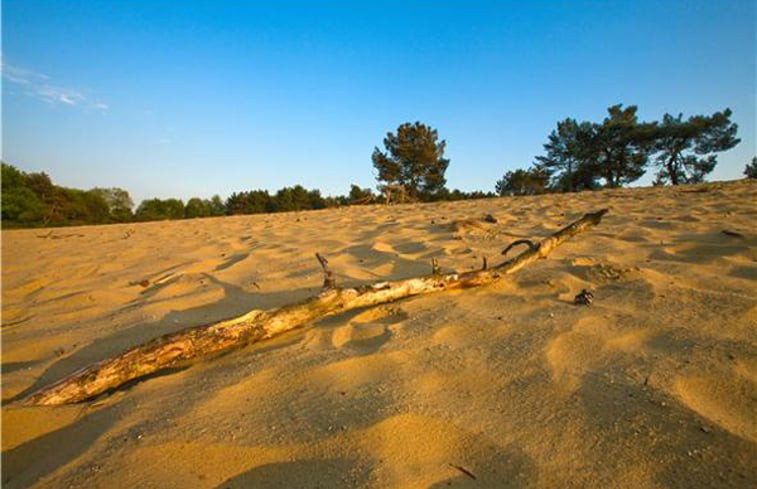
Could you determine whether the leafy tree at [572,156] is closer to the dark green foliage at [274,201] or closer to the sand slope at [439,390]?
the dark green foliage at [274,201]

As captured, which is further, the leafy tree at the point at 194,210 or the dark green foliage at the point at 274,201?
the leafy tree at the point at 194,210

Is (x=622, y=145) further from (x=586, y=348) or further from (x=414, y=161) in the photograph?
(x=586, y=348)

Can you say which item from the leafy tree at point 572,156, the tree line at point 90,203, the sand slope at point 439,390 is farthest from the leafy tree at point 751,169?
the sand slope at point 439,390

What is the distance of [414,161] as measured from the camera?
28891mm

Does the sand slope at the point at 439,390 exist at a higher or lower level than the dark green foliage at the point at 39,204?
lower

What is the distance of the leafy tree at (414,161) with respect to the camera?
1123 inches

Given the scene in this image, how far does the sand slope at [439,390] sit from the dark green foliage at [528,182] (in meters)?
22.4

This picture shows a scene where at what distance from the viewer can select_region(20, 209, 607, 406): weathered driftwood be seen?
1337mm

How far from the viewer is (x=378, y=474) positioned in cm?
93

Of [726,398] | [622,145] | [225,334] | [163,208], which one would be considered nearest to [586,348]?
[726,398]

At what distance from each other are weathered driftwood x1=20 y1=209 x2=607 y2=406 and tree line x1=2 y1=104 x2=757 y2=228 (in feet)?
33.6

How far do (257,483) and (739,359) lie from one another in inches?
62.9

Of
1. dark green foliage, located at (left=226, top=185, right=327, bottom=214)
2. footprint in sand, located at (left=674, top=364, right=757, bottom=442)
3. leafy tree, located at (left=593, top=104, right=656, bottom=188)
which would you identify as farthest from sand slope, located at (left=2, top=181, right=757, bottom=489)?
dark green foliage, located at (left=226, top=185, right=327, bottom=214)

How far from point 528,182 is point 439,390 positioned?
25308 millimetres
